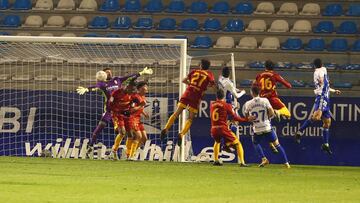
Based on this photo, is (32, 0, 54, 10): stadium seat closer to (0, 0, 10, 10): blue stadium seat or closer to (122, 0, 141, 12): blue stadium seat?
(0, 0, 10, 10): blue stadium seat

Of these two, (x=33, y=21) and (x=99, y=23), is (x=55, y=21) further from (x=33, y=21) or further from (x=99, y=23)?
(x=99, y=23)

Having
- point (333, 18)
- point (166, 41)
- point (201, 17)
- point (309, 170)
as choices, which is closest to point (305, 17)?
point (333, 18)

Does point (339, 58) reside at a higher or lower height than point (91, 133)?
higher

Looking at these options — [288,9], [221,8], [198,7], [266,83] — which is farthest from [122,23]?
[266,83]

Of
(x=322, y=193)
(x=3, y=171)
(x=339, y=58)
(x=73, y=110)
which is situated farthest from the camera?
(x=339, y=58)

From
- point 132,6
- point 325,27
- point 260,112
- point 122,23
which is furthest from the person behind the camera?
point 132,6

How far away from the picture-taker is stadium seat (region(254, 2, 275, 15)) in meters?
27.9

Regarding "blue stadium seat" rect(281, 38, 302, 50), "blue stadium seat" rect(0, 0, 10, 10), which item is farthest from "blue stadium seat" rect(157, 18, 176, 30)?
"blue stadium seat" rect(0, 0, 10, 10)

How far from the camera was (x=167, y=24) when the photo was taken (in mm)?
27891

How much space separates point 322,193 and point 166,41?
8.95 m

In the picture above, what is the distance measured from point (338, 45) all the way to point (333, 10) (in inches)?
55.5

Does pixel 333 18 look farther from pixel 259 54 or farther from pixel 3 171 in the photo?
pixel 3 171

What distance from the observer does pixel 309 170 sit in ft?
63.1

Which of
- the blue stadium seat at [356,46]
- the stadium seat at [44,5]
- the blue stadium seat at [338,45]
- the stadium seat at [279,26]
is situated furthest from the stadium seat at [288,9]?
the stadium seat at [44,5]
